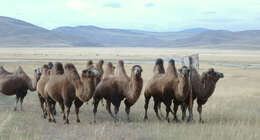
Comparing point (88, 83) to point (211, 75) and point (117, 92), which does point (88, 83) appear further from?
point (211, 75)

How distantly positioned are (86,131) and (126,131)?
3.65ft

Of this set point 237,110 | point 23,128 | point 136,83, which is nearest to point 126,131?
point 136,83

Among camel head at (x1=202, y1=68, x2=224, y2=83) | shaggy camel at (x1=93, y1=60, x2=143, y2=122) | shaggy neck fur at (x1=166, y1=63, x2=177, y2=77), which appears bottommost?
shaggy camel at (x1=93, y1=60, x2=143, y2=122)

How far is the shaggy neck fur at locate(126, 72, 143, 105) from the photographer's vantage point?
11.8m

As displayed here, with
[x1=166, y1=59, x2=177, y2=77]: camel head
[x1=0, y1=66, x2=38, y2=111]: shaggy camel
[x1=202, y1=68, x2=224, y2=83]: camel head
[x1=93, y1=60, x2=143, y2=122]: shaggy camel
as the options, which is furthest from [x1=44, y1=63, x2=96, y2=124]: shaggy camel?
[x1=202, y1=68, x2=224, y2=83]: camel head

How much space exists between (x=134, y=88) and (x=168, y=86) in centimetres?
123

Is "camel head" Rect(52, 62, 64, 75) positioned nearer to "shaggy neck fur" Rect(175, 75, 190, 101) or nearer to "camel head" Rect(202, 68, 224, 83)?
"shaggy neck fur" Rect(175, 75, 190, 101)

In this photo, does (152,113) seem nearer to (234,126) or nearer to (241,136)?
(234,126)

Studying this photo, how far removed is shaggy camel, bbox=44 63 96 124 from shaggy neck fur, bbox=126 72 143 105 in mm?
1415

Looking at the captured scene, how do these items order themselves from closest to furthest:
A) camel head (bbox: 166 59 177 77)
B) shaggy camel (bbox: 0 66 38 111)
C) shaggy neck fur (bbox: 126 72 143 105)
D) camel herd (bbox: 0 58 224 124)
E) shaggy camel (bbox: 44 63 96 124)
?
shaggy camel (bbox: 44 63 96 124)
camel herd (bbox: 0 58 224 124)
shaggy neck fur (bbox: 126 72 143 105)
camel head (bbox: 166 59 177 77)
shaggy camel (bbox: 0 66 38 111)

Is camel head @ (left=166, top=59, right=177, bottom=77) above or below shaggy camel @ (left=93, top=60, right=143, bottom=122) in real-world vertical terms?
above

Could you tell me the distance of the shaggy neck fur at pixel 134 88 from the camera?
38.6 feet

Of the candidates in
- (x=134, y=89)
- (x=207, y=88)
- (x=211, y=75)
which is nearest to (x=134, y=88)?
(x=134, y=89)

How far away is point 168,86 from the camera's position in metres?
12.3
